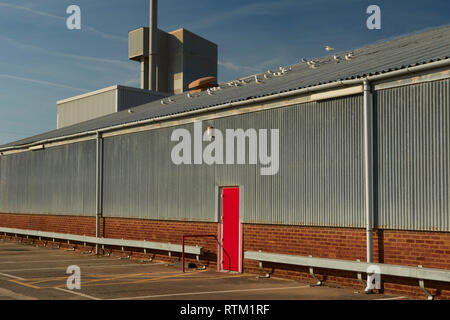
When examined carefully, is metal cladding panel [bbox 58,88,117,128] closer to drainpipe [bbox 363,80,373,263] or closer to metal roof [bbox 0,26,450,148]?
metal roof [bbox 0,26,450,148]

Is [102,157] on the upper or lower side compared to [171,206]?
upper

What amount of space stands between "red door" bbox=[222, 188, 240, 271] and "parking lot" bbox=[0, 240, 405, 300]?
0.49 meters

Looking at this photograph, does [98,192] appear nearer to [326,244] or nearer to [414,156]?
[326,244]

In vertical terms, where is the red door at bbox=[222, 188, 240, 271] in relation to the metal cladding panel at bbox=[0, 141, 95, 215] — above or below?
below

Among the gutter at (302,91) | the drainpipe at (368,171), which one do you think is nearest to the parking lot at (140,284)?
the drainpipe at (368,171)

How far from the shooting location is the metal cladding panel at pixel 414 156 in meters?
11.6

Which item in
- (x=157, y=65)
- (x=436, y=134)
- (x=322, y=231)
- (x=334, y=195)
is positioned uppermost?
(x=157, y=65)

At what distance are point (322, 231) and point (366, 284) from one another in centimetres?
174

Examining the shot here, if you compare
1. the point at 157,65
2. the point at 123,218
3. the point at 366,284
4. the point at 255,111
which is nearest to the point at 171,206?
the point at 123,218

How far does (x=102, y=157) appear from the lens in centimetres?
2269

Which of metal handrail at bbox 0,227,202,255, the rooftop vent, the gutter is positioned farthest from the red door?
the rooftop vent

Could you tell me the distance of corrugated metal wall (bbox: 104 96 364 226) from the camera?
1352 cm

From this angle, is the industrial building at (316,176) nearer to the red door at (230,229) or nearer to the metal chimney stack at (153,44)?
the red door at (230,229)
